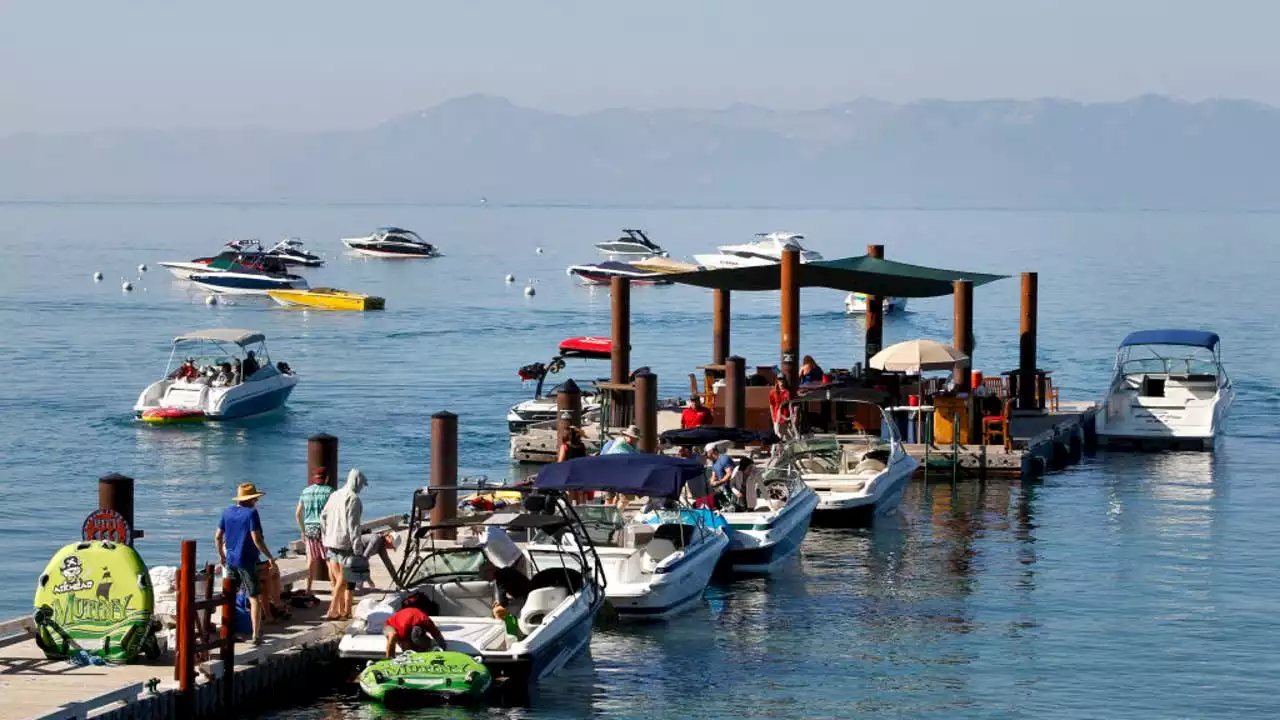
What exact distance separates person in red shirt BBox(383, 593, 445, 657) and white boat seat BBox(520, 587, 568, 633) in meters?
1.25

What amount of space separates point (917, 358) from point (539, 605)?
1771 centimetres

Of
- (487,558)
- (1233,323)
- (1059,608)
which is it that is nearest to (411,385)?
(1059,608)

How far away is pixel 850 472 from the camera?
31.7 meters

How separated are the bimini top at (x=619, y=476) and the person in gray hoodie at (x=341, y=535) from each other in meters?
3.80

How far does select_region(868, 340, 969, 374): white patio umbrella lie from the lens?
36500mm

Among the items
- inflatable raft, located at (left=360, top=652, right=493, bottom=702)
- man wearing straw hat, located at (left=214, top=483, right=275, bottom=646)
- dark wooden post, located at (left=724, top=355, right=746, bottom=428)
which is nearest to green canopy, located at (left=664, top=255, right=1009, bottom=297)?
dark wooden post, located at (left=724, top=355, right=746, bottom=428)

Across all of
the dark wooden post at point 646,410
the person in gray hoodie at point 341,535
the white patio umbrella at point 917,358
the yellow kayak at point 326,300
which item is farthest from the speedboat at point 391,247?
the person in gray hoodie at point 341,535

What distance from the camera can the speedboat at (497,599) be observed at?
18750 millimetres

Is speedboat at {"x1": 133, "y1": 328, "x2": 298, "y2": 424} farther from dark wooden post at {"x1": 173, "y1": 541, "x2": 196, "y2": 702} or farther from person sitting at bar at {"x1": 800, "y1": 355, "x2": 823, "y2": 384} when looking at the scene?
dark wooden post at {"x1": 173, "y1": 541, "x2": 196, "y2": 702}

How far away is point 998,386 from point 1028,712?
20975mm

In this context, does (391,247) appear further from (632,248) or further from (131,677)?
(131,677)

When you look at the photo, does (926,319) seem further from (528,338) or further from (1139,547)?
(1139,547)

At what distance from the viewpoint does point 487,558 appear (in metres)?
20.2

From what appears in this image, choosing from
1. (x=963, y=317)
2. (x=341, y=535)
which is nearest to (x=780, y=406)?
(x=963, y=317)
